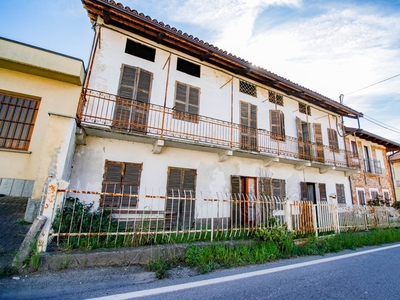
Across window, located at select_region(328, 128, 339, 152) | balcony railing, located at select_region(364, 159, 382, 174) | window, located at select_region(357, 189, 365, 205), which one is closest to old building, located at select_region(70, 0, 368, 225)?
window, located at select_region(328, 128, 339, 152)

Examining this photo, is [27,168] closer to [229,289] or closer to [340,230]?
[229,289]

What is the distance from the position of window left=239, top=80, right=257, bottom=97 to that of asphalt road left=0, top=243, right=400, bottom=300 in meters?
8.43

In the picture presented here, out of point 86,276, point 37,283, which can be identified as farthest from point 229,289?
point 37,283

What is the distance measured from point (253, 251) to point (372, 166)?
17.0 m

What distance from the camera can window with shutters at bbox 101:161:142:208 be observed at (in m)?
6.64

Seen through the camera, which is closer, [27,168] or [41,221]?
[41,221]

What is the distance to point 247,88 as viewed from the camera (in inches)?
413

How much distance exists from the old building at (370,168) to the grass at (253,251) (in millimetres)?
9854

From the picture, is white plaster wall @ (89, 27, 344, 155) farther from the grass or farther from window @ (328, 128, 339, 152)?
the grass

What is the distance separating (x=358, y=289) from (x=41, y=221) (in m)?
5.46

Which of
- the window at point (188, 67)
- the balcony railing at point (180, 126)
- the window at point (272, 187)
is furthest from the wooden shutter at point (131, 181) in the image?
the window at point (272, 187)

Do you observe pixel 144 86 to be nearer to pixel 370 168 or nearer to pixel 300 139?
pixel 300 139

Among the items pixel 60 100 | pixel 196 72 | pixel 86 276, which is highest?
pixel 196 72

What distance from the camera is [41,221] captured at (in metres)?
3.46
